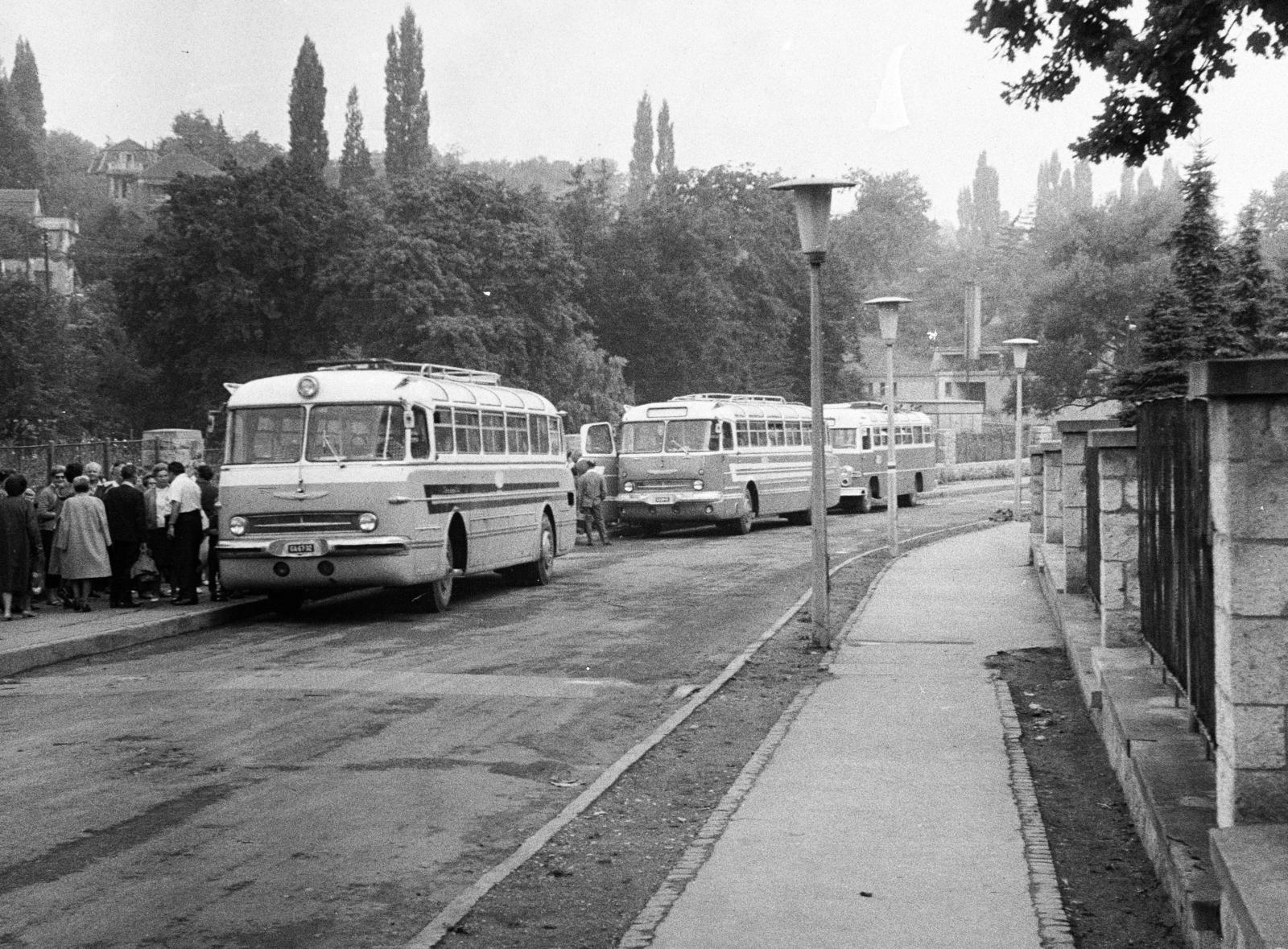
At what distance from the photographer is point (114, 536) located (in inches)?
742

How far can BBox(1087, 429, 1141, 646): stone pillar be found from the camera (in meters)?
10.9

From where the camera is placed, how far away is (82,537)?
60.2 ft

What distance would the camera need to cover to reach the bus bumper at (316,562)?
58.7ft

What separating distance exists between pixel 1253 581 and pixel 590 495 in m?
26.9

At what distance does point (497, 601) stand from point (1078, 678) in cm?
1018

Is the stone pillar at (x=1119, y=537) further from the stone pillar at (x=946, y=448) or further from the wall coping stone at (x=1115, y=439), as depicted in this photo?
the stone pillar at (x=946, y=448)

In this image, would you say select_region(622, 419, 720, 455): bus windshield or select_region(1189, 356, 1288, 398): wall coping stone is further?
select_region(622, 419, 720, 455): bus windshield

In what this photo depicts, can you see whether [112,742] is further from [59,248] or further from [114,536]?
[59,248]

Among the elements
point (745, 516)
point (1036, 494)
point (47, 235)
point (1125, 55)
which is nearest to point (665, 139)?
point (47, 235)

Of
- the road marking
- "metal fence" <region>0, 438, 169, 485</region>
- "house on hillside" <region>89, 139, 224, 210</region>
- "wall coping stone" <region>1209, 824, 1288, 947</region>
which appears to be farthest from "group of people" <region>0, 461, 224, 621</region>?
"house on hillside" <region>89, 139, 224, 210</region>

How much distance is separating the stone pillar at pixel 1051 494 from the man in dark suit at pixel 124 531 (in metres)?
11.3

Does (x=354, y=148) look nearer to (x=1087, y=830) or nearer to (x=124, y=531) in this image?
(x=124, y=531)

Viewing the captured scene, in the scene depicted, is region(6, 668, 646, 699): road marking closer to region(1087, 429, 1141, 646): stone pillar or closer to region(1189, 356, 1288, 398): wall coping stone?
region(1087, 429, 1141, 646): stone pillar

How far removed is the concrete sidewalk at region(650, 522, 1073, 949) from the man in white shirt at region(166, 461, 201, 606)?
8877 mm
